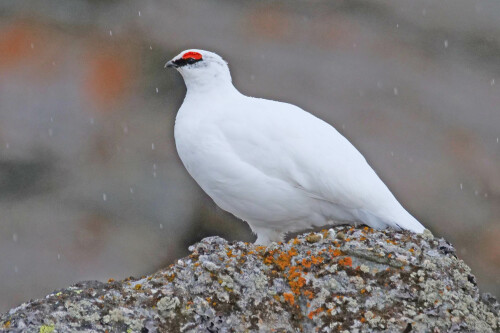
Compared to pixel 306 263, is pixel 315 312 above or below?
below

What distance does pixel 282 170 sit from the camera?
6.09m

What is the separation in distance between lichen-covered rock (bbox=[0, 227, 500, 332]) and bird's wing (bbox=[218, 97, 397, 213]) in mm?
926

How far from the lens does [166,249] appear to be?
1007cm

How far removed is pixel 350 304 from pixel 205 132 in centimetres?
203

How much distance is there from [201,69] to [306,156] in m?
1.19

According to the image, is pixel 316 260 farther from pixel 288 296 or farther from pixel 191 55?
pixel 191 55

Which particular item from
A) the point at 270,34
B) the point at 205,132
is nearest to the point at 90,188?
the point at 270,34

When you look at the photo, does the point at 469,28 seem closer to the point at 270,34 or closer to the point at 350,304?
the point at 270,34

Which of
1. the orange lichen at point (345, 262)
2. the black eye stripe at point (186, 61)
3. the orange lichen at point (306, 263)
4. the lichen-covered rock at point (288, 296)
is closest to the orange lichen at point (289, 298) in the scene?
the lichen-covered rock at point (288, 296)

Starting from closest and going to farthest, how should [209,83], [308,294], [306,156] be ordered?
[308,294] → [306,156] → [209,83]

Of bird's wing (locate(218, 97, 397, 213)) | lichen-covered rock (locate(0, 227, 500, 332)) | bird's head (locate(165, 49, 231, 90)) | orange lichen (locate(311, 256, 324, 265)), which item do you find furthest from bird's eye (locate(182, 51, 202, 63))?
orange lichen (locate(311, 256, 324, 265))

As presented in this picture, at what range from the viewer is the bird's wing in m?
6.05

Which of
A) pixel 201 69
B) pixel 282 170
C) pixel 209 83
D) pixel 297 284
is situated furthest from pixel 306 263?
pixel 201 69

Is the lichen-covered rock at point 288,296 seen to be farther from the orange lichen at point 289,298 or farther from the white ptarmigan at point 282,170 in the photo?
the white ptarmigan at point 282,170
